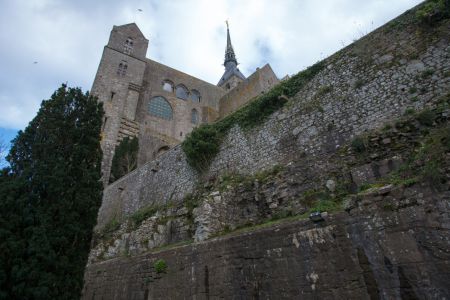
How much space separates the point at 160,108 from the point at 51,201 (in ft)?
76.2

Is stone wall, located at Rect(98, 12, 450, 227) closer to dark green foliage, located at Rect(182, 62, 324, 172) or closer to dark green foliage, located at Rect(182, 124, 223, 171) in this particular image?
dark green foliage, located at Rect(182, 62, 324, 172)

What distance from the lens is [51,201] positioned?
682 cm

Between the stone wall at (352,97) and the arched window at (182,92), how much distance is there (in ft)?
72.0

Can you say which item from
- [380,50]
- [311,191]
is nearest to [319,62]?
[380,50]

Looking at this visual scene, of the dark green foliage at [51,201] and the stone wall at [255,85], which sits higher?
the stone wall at [255,85]

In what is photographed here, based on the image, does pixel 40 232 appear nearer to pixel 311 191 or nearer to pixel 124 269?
pixel 124 269

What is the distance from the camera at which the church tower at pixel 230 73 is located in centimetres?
4658

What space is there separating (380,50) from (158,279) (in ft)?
26.8

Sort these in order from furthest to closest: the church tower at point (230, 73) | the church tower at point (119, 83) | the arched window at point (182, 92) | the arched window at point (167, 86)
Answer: the church tower at point (230, 73)
the arched window at point (182, 92)
the arched window at point (167, 86)
the church tower at point (119, 83)

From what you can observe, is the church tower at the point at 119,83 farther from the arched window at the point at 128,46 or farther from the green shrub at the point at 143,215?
the green shrub at the point at 143,215

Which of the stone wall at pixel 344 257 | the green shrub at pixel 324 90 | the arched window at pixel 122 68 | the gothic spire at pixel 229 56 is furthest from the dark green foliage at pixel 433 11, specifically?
the gothic spire at pixel 229 56

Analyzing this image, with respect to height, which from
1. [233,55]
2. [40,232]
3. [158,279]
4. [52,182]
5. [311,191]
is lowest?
[158,279]

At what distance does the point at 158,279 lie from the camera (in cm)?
664

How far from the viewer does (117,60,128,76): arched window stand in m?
26.6
